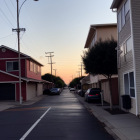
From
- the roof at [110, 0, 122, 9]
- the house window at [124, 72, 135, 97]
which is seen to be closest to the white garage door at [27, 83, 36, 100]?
the roof at [110, 0, 122, 9]

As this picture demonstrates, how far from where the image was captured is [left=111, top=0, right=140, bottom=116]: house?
40.8ft

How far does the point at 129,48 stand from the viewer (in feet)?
46.1

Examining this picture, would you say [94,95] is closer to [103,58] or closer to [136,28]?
[103,58]

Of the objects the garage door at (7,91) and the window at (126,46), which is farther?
the garage door at (7,91)

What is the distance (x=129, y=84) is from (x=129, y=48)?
7.66ft

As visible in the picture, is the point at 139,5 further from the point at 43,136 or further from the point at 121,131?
the point at 43,136

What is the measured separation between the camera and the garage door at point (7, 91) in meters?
30.0

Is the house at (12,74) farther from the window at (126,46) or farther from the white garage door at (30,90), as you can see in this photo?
the window at (126,46)

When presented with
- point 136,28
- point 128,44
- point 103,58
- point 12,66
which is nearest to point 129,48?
point 128,44

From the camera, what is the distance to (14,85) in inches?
1179

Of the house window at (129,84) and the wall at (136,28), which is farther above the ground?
the wall at (136,28)

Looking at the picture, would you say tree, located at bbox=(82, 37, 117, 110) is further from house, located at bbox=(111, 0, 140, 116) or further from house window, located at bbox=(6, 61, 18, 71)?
house window, located at bbox=(6, 61, 18, 71)

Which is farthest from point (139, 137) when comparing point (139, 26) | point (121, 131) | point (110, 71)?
point (110, 71)

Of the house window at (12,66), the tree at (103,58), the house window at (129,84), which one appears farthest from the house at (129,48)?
the house window at (12,66)
